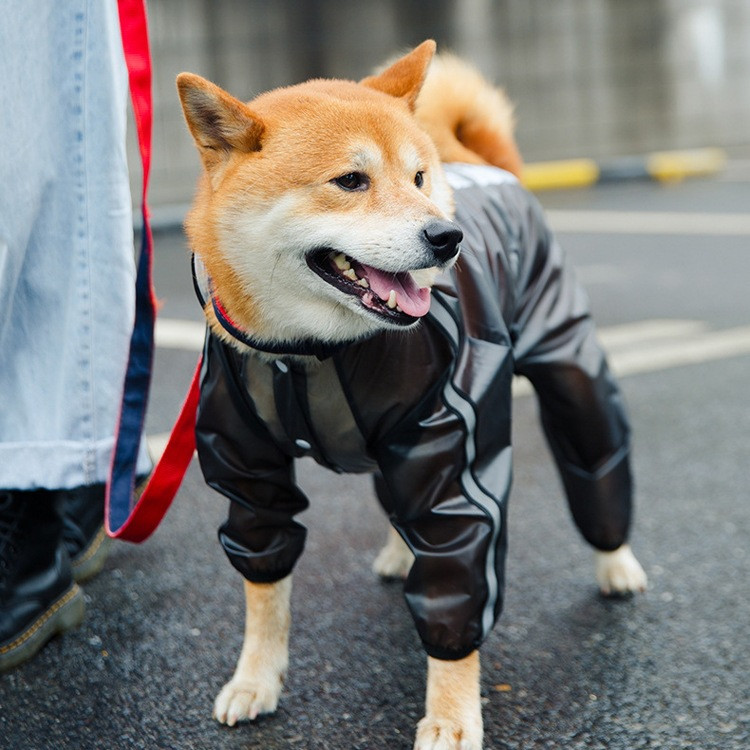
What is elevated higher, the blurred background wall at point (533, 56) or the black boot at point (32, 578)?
the black boot at point (32, 578)

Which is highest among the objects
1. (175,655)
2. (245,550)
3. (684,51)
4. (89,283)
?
(89,283)

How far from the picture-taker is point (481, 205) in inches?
95.7

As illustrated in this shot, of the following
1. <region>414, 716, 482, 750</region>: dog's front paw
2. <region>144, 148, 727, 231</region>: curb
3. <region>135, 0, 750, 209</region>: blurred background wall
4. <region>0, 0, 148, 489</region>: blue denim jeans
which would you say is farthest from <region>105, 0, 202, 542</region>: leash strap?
<region>144, 148, 727, 231</region>: curb

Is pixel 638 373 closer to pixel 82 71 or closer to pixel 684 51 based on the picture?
pixel 82 71

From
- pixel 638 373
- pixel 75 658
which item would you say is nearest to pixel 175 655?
pixel 75 658

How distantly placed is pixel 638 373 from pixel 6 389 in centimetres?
290

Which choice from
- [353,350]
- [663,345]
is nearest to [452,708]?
[353,350]

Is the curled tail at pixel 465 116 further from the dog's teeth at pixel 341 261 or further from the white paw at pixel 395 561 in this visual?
the white paw at pixel 395 561

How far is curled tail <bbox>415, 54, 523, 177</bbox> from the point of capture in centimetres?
272

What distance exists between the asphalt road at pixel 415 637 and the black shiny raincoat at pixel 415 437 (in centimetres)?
27

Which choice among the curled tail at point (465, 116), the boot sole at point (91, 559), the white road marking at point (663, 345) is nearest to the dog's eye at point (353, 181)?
the curled tail at point (465, 116)

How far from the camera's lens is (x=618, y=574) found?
2.73 meters

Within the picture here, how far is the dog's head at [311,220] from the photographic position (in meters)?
1.97

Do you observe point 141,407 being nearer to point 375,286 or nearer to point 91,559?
point 91,559
